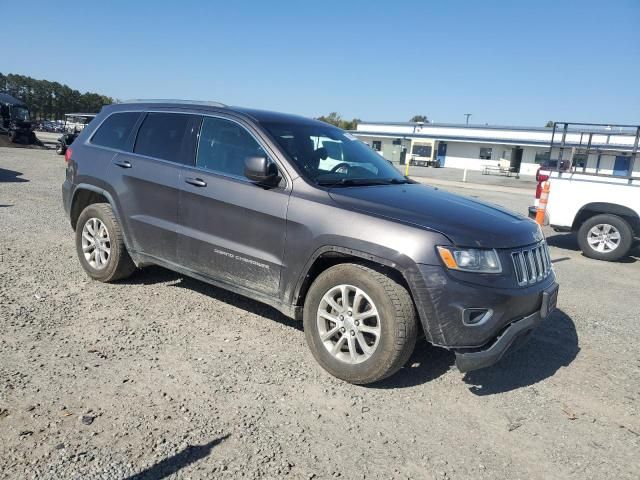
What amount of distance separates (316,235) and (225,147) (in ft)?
4.30

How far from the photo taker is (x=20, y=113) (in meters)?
28.0

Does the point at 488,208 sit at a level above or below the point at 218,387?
above

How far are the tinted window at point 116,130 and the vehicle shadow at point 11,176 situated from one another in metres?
8.94

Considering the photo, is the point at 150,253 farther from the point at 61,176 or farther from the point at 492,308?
the point at 61,176

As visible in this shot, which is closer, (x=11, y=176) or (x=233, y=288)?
(x=233, y=288)

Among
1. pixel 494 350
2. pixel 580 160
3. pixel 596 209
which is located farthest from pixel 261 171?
pixel 580 160

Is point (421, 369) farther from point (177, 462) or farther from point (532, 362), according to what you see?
point (177, 462)

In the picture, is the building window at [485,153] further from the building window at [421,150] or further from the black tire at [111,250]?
the black tire at [111,250]

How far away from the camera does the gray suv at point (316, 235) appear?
327 cm

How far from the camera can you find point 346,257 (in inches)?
143

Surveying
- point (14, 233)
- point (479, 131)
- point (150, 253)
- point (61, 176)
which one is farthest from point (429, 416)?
point (479, 131)

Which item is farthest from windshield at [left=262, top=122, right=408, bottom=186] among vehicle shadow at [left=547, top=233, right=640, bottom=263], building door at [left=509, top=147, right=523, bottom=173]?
building door at [left=509, top=147, right=523, bottom=173]

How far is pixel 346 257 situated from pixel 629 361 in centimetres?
271

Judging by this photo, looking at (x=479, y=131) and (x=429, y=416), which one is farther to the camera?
(x=479, y=131)
